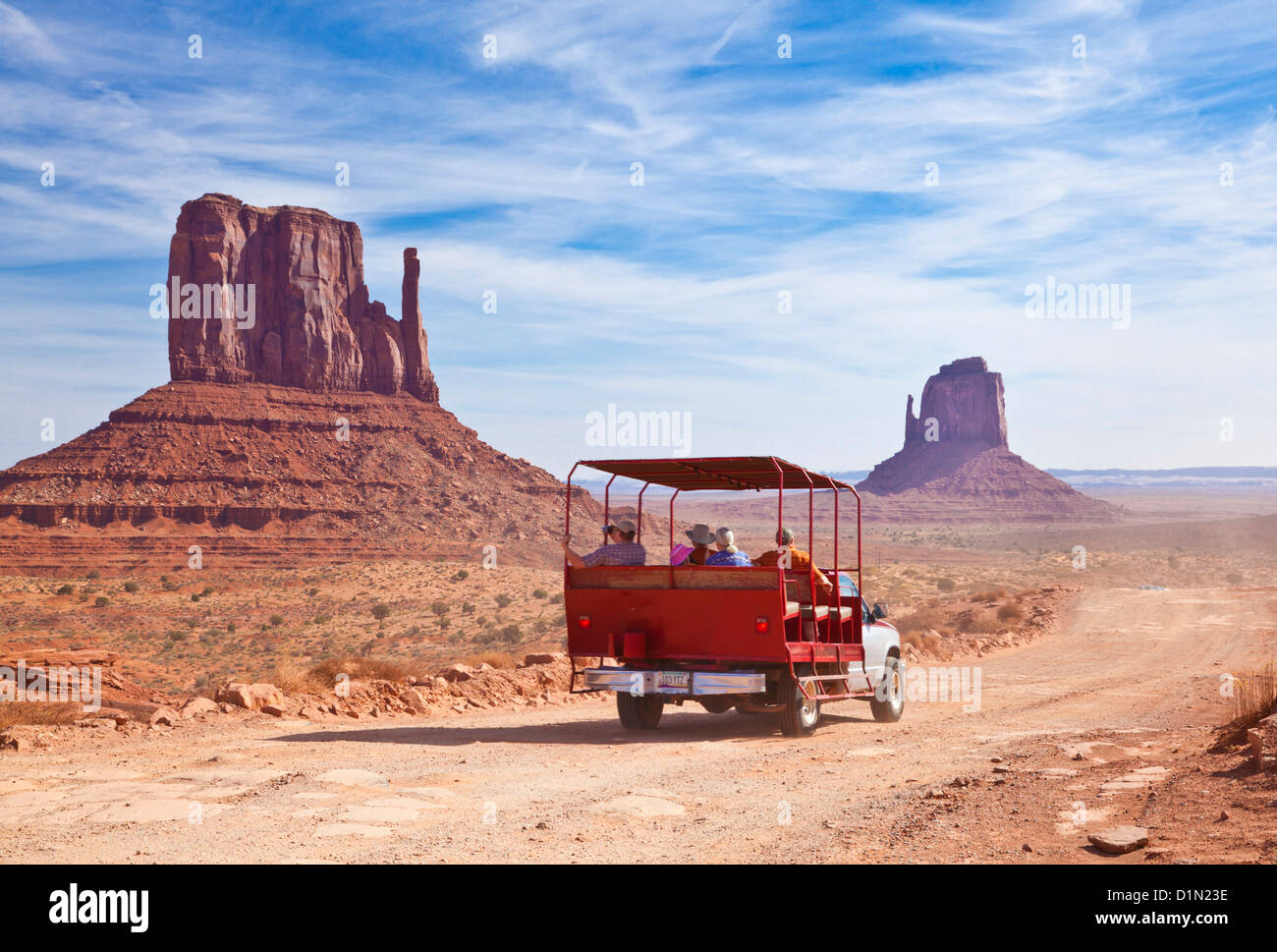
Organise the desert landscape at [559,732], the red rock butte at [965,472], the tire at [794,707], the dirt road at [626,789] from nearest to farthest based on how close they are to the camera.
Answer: the dirt road at [626,789] → the desert landscape at [559,732] → the tire at [794,707] → the red rock butte at [965,472]

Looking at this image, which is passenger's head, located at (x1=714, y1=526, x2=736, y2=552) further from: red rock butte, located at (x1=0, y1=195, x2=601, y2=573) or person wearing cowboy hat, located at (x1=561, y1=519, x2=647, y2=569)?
red rock butte, located at (x1=0, y1=195, x2=601, y2=573)

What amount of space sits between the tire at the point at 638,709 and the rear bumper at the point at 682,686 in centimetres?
77

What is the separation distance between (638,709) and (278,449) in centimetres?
8533

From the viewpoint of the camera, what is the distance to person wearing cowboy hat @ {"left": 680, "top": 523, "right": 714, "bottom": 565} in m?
11.4

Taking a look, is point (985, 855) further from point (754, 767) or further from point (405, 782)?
point (405, 782)

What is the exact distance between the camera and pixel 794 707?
11.6 m

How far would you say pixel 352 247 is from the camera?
11219 centimetres

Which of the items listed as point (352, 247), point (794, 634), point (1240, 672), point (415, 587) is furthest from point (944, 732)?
point (352, 247)

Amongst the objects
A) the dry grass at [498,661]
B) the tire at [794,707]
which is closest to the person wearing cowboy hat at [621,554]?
the tire at [794,707]

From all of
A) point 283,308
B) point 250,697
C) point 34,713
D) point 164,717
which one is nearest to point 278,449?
point 283,308

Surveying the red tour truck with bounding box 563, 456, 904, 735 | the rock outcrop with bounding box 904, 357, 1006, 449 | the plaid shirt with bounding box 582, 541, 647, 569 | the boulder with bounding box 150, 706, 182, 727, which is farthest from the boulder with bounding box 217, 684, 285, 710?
the rock outcrop with bounding box 904, 357, 1006, 449

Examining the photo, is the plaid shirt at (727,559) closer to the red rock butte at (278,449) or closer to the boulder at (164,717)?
the boulder at (164,717)

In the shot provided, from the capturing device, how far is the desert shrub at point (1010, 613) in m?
29.8
